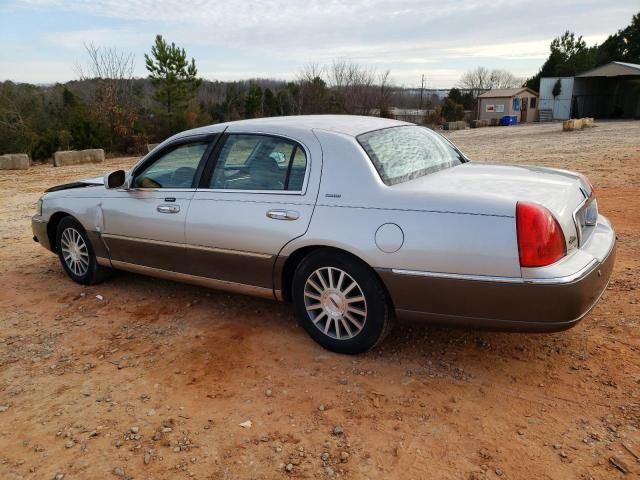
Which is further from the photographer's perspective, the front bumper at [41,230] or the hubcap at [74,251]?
the front bumper at [41,230]

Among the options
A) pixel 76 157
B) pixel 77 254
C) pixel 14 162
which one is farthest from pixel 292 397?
pixel 76 157

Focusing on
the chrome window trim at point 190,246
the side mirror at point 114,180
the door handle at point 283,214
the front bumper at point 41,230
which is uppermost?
the side mirror at point 114,180

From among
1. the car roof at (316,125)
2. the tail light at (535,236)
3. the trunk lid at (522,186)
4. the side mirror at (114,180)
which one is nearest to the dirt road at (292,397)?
the tail light at (535,236)

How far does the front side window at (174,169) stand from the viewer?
13.8ft

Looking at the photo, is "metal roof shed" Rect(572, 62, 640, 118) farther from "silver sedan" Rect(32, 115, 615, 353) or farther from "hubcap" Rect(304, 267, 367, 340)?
"hubcap" Rect(304, 267, 367, 340)

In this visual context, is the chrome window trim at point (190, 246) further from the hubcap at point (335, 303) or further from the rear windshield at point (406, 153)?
the rear windshield at point (406, 153)

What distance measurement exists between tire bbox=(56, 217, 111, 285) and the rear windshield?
121 inches

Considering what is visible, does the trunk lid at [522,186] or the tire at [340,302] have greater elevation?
the trunk lid at [522,186]

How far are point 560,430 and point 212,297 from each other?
311 centimetres

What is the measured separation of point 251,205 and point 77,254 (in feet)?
8.08

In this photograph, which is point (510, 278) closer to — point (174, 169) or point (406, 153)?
point (406, 153)

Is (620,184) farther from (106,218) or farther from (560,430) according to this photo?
(106,218)

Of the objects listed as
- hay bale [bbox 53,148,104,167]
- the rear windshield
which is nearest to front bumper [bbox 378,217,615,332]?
the rear windshield

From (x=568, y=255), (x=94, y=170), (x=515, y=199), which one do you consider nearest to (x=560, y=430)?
(x=568, y=255)
